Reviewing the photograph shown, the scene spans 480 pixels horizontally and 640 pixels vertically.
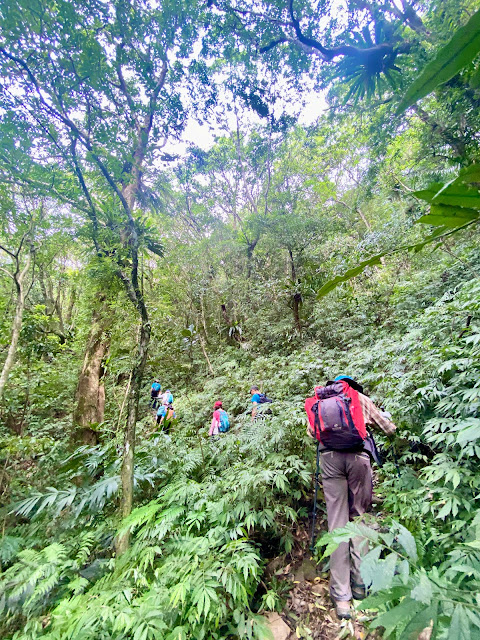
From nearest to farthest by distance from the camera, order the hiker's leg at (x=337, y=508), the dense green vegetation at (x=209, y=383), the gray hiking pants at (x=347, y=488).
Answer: the dense green vegetation at (x=209, y=383) < the hiker's leg at (x=337, y=508) < the gray hiking pants at (x=347, y=488)

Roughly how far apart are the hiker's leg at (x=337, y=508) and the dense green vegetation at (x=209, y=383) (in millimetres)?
238

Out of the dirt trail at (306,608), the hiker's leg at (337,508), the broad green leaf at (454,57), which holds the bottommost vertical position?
the dirt trail at (306,608)

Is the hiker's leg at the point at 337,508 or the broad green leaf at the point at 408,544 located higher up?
the broad green leaf at the point at 408,544

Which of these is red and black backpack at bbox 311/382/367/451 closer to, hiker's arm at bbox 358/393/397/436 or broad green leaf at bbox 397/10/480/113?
hiker's arm at bbox 358/393/397/436

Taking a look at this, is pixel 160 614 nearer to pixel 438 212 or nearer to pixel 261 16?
pixel 438 212

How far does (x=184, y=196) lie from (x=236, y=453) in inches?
545

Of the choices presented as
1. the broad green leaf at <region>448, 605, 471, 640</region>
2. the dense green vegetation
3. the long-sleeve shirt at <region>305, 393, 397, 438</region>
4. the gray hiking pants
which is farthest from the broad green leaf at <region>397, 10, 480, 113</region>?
the gray hiking pants

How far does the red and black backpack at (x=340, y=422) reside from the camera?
2.56 m

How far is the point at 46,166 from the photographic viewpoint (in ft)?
12.5

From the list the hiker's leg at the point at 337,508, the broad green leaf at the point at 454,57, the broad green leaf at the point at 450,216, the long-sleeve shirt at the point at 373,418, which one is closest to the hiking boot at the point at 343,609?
the hiker's leg at the point at 337,508

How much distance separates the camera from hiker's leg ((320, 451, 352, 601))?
2.34 metres

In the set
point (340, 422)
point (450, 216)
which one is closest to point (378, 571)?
point (450, 216)

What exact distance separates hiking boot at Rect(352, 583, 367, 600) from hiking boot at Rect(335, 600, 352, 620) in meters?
0.14

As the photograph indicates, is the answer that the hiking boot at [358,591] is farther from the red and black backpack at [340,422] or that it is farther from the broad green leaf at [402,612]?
the broad green leaf at [402,612]
